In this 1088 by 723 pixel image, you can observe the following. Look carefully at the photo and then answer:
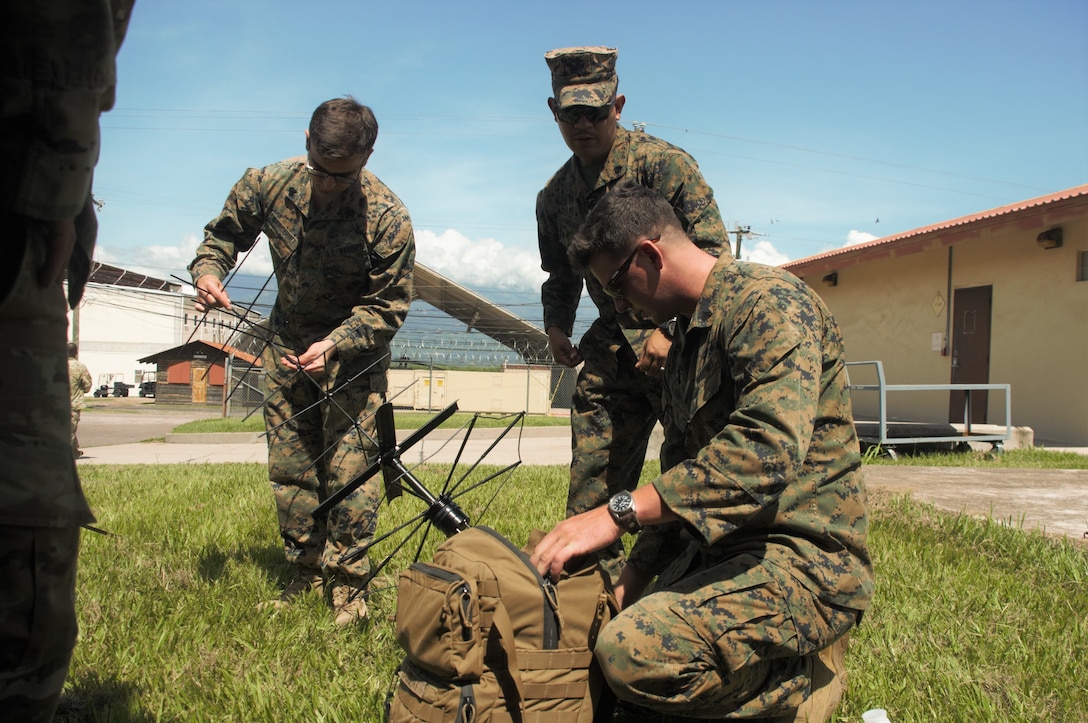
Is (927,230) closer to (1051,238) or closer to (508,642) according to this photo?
(1051,238)

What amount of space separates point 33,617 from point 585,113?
8.88ft

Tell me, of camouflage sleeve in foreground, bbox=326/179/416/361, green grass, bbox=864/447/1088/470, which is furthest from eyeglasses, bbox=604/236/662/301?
green grass, bbox=864/447/1088/470

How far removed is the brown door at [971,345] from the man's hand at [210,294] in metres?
13.4

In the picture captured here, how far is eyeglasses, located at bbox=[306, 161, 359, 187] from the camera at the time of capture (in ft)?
12.0

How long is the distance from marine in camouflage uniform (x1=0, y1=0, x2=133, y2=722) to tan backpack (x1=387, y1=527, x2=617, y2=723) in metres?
0.84

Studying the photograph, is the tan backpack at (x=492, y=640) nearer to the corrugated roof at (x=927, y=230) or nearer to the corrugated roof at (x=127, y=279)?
the corrugated roof at (x=927, y=230)

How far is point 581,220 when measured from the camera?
152 inches

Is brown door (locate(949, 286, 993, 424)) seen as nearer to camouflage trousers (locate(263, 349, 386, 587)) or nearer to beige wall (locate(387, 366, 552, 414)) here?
camouflage trousers (locate(263, 349, 386, 587))

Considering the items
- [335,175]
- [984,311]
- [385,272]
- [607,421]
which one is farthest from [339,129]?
[984,311]

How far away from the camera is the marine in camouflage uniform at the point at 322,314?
3871mm

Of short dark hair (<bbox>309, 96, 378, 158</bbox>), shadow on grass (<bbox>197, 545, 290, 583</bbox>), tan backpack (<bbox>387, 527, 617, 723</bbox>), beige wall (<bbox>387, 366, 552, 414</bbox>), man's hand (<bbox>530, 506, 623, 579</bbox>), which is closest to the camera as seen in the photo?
tan backpack (<bbox>387, 527, 617, 723</bbox>)

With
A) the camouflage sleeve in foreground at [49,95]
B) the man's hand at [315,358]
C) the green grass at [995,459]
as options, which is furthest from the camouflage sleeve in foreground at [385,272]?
the green grass at [995,459]

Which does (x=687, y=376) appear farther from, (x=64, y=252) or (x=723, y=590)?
(x=64, y=252)

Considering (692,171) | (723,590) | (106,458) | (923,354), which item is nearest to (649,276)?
(723,590)
